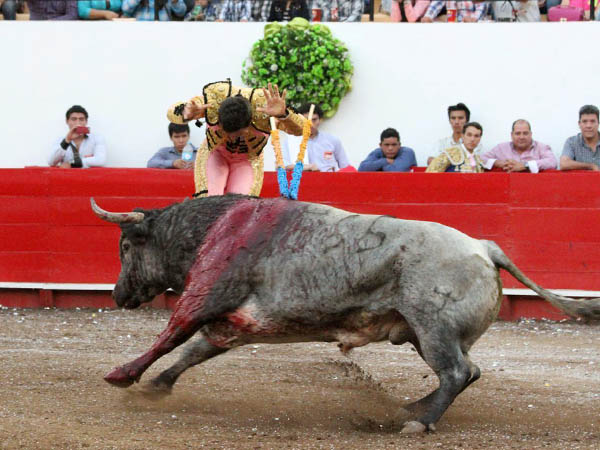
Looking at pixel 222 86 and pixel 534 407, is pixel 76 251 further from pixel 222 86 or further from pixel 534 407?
pixel 534 407

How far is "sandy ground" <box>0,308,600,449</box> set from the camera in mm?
4199

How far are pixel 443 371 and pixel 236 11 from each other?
6.15 m

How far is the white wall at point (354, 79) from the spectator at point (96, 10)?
20 centimetres

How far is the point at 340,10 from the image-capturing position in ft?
31.5

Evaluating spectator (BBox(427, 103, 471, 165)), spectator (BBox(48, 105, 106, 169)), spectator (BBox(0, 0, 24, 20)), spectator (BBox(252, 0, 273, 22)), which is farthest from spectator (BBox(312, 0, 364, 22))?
spectator (BBox(0, 0, 24, 20))

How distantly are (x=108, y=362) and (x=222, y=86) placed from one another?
5.53 ft

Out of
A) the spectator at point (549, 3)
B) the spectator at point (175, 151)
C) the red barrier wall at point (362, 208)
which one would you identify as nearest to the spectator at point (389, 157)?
the red barrier wall at point (362, 208)

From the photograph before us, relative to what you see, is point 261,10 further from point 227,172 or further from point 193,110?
point 193,110

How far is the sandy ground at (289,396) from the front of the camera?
4.20 m

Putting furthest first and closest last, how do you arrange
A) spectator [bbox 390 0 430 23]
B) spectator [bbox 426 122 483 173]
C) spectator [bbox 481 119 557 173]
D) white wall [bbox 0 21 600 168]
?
spectator [bbox 390 0 430 23], white wall [bbox 0 21 600 168], spectator [bbox 481 119 557 173], spectator [bbox 426 122 483 173]

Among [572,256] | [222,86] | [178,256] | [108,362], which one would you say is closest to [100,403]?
[178,256]

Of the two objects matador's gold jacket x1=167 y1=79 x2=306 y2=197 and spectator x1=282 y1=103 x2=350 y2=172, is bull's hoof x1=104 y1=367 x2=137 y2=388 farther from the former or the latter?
spectator x1=282 y1=103 x2=350 y2=172

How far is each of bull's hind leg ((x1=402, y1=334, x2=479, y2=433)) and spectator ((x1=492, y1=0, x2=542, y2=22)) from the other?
577 centimetres

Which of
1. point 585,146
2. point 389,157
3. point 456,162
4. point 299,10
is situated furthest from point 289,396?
point 299,10
